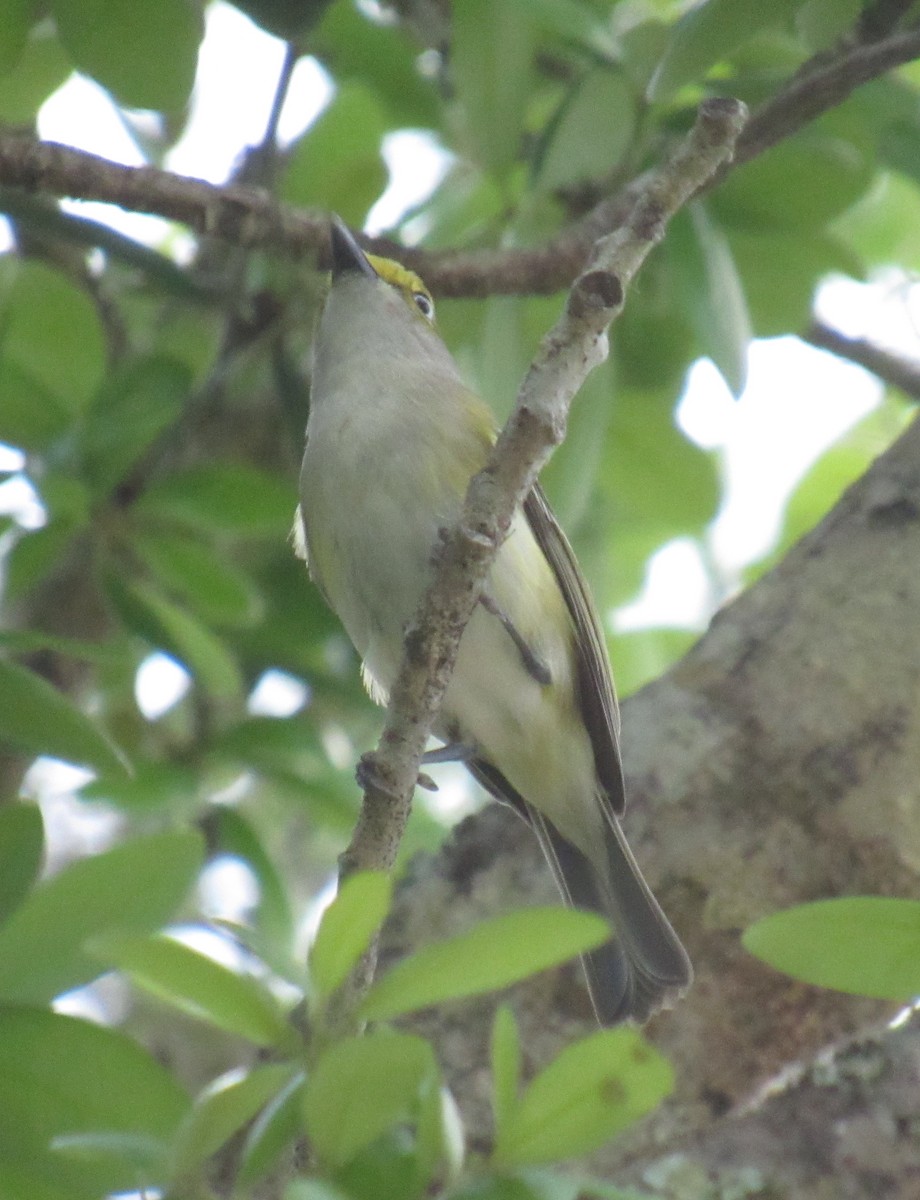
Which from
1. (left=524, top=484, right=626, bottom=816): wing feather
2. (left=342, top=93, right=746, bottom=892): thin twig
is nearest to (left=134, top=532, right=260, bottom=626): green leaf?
(left=524, top=484, right=626, bottom=816): wing feather

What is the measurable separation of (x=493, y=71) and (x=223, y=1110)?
2308mm

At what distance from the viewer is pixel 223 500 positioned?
3.31m

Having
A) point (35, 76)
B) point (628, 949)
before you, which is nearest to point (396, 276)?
point (35, 76)

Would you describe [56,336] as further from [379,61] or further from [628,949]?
[628,949]

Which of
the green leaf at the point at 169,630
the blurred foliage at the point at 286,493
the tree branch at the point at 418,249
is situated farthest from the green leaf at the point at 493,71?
the green leaf at the point at 169,630

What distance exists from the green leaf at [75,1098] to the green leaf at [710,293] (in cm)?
161

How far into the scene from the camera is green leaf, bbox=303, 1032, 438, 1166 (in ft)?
4.36

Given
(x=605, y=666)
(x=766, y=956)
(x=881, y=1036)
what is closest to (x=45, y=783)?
(x=605, y=666)

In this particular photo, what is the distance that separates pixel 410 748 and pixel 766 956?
0.71m

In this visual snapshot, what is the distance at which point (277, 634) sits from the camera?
396 centimetres

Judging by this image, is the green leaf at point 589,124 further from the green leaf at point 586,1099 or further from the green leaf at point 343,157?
the green leaf at point 586,1099

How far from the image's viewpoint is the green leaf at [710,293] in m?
2.67

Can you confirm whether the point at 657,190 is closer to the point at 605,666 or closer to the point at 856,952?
the point at 856,952

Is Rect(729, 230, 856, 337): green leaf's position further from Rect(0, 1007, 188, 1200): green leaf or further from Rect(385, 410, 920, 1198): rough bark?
Rect(0, 1007, 188, 1200): green leaf
